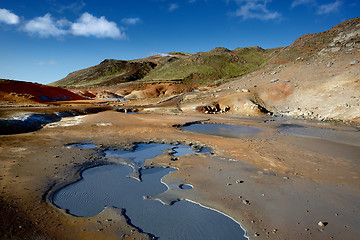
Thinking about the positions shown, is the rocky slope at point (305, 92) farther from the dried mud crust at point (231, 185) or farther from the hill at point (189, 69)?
the hill at point (189, 69)

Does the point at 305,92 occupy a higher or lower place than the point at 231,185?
higher

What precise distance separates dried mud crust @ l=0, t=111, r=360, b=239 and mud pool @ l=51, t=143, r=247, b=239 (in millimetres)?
244

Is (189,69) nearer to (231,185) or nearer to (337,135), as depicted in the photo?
(337,135)

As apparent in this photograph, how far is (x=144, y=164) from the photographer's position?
7516 millimetres

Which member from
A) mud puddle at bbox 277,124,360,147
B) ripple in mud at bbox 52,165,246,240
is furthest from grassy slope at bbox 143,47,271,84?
ripple in mud at bbox 52,165,246,240

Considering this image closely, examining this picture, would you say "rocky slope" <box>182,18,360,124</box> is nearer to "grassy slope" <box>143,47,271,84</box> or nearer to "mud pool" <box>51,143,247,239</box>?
"mud pool" <box>51,143,247,239</box>

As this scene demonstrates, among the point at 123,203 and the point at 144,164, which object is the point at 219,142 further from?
the point at 123,203

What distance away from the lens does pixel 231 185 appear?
19.3 feet

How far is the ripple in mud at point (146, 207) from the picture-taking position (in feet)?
13.4

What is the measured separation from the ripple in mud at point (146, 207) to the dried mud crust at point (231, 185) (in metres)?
0.26

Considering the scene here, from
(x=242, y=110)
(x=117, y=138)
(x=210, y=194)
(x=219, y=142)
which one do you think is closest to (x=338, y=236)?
(x=210, y=194)

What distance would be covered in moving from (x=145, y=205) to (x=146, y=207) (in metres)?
0.09

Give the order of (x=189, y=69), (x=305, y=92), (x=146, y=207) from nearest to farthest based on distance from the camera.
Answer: (x=146, y=207) < (x=305, y=92) < (x=189, y=69)

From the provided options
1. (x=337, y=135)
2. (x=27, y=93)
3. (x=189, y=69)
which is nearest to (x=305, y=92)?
(x=337, y=135)
